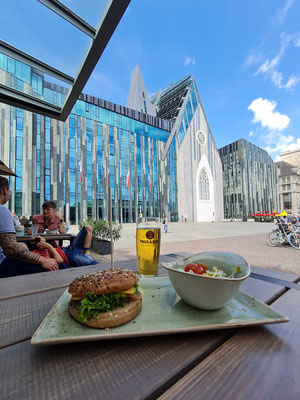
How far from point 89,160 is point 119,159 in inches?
157

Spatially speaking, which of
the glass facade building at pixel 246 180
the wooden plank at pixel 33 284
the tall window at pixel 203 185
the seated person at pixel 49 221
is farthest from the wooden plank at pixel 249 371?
the glass facade building at pixel 246 180

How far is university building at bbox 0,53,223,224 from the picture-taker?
61.4 ft

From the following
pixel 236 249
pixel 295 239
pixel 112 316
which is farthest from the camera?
pixel 295 239

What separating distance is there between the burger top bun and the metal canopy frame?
242cm

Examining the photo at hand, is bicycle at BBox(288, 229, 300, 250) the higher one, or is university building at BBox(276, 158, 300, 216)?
university building at BBox(276, 158, 300, 216)

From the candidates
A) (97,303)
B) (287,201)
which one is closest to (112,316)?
(97,303)

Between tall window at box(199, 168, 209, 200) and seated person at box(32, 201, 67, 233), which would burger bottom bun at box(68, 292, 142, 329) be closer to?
seated person at box(32, 201, 67, 233)

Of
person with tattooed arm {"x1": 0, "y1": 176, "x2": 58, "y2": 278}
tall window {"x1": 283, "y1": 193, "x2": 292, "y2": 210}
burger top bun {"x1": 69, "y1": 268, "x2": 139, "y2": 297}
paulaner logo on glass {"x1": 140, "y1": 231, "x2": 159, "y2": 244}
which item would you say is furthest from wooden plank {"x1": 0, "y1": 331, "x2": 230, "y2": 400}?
tall window {"x1": 283, "y1": 193, "x2": 292, "y2": 210}

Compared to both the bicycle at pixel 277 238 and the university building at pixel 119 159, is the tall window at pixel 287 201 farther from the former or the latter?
the bicycle at pixel 277 238

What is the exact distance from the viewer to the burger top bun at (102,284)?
52 centimetres

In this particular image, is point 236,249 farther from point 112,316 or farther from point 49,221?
point 112,316

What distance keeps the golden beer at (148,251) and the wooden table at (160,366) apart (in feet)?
1.76

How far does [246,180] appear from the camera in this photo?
41125 millimetres

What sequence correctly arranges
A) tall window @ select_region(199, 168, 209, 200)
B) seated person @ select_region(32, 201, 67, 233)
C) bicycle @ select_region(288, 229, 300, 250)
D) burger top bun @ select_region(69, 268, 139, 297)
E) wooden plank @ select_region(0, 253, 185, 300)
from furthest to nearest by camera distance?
tall window @ select_region(199, 168, 209, 200) → bicycle @ select_region(288, 229, 300, 250) → seated person @ select_region(32, 201, 67, 233) → wooden plank @ select_region(0, 253, 185, 300) → burger top bun @ select_region(69, 268, 139, 297)
